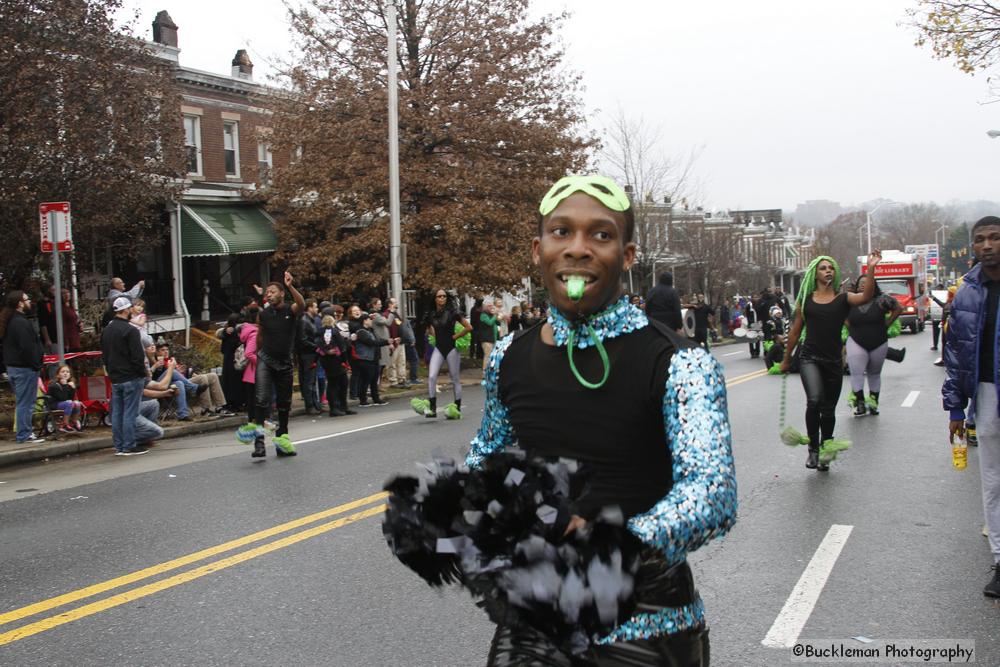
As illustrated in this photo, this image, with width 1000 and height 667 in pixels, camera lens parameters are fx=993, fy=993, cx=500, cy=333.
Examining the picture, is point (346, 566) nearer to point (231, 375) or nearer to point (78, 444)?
point (78, 444)

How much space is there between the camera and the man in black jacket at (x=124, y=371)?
12234 millimetres

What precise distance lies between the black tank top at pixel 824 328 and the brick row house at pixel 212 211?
1985 centimetres

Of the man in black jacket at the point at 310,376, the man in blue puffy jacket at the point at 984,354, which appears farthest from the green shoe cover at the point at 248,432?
the man in blue puffy jacket at the point at 984,354

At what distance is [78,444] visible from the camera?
12.9 m

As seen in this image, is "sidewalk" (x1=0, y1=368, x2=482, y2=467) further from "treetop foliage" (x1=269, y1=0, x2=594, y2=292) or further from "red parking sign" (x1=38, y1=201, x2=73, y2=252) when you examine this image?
"treetop foliage" (x1=269, y1=0, x2=594, y2=292)

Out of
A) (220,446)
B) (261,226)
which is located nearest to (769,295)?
(261,226)

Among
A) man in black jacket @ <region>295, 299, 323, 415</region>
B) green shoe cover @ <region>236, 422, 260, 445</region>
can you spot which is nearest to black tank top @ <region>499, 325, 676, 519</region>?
green shoe cover @ <region>236, 422, 260, 445</region>

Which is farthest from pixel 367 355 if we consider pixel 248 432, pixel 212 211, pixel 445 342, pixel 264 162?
pixel 264 162

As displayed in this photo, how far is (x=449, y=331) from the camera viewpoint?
14.7 m

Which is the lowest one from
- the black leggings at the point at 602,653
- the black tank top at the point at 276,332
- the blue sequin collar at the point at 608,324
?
the black leggings at the point at 602,653

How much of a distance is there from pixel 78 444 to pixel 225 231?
15.6m

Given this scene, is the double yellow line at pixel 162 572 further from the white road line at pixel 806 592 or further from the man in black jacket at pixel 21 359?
the man in black jacket at pixel 21 359

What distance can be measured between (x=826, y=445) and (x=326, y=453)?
5545 mm

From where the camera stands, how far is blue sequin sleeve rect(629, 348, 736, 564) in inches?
79.5
